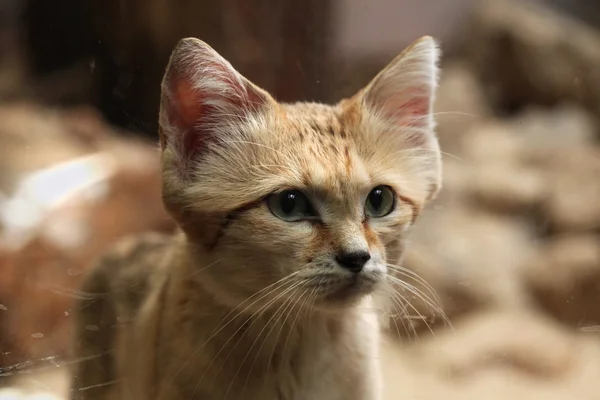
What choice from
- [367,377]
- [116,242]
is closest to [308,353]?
[367,377]

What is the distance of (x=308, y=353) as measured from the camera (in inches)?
48.1

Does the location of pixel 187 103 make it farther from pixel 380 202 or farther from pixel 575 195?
pixel 575 195

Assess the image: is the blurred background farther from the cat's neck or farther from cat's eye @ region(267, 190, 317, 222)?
cat's eye @ region(267, 190, 317, 222)

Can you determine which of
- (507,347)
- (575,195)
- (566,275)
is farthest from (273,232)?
(575,195)

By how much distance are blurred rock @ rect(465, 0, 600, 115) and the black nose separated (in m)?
2.09

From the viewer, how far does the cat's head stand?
3.47ft

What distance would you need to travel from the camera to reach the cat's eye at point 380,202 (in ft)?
3.71

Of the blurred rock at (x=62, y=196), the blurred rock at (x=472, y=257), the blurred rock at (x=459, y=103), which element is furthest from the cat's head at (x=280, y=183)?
the blurred rock at (x=459, y=103)

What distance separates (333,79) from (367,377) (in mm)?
665

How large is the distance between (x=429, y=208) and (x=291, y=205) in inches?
26.0

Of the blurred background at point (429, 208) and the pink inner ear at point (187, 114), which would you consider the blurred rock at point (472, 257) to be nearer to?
the blurred background at point (429, 208)

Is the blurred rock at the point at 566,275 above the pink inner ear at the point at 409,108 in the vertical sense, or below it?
below

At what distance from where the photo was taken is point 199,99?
1117 millimetres

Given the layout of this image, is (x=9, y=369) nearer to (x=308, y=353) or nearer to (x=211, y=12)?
(x=308, y=353)
